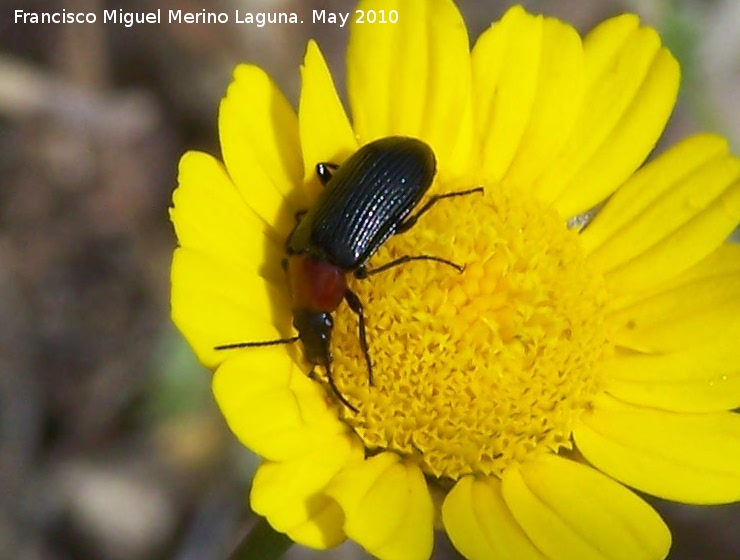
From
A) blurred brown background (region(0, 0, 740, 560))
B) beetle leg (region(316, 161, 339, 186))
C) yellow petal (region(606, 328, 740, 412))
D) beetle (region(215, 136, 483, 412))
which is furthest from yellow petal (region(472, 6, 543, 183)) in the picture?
blurred brown background (region(0, 0, 740, 560))

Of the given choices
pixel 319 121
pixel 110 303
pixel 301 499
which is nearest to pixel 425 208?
pixel 319 121

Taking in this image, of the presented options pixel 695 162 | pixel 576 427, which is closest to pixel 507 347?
pixel 576 427

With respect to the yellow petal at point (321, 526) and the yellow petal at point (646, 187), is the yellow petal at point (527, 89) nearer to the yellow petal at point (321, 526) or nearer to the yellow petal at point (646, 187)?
the yellow petal at point (646, 187)

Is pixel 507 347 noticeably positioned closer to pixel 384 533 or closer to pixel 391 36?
pixel 384 533

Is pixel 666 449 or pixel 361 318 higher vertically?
pixel 361 318

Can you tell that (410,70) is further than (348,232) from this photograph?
Yes

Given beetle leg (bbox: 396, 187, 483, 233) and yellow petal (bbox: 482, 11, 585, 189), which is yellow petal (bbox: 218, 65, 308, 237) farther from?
yellow petal (bbox: 482, 11, 585, 189)

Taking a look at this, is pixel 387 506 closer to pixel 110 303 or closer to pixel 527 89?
pixel 527 89
